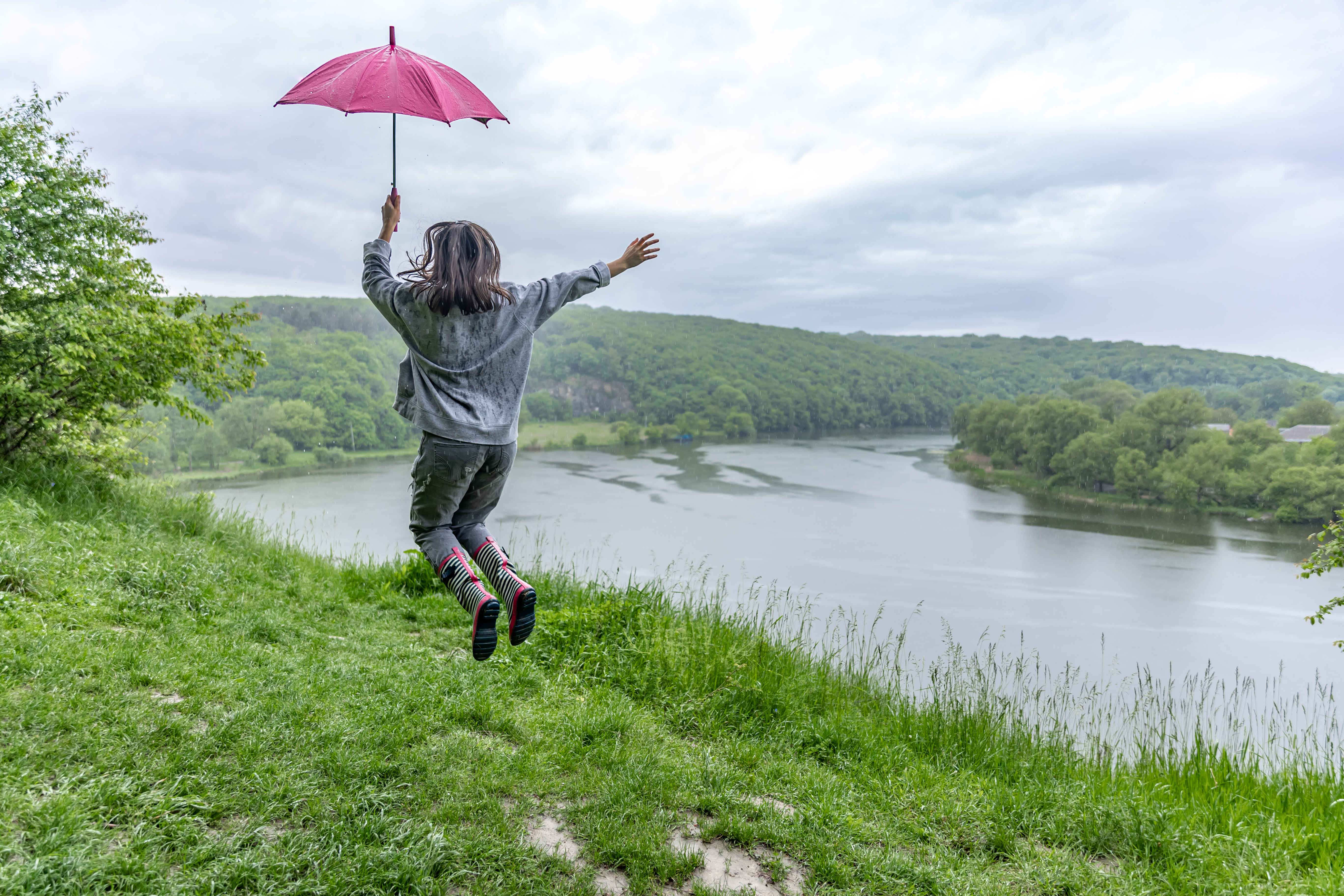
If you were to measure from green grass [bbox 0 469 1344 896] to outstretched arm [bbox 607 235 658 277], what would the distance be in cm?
201

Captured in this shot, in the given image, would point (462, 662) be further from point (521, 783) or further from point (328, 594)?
point (328, 594)

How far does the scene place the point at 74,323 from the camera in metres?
6.02

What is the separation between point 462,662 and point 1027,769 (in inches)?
130

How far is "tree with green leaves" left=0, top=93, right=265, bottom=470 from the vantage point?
621 cm

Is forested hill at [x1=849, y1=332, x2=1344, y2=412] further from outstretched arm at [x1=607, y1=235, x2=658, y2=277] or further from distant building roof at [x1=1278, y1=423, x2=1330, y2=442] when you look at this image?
outstretched arm at [x1=607, y1=235, x2=658, y2=277]

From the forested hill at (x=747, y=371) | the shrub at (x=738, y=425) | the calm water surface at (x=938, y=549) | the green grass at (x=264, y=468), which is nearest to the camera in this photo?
the calm water surface at (x=938, y=549)

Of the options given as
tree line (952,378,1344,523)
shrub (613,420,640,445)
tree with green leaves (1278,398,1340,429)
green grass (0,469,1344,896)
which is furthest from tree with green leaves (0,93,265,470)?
shrub (613,420,640,445)

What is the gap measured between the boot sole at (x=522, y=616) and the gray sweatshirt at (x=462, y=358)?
58cm

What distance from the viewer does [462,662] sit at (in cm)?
419

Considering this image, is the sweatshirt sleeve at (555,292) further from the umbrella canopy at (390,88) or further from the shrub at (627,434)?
the shrub at (627,434)

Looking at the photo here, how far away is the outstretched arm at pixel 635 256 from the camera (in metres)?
2.88

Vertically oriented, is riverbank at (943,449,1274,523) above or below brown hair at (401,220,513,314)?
below

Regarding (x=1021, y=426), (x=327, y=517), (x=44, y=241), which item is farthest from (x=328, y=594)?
(x=1021, y=426)

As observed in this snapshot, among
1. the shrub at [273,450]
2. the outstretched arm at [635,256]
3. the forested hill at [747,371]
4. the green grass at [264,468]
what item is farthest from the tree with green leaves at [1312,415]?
the shrub at [273,450]
